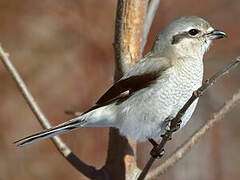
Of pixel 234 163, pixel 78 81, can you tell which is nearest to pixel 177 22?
pixel 78 81

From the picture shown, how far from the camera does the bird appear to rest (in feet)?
7.03

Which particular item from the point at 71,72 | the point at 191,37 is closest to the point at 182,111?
the point at 191,37

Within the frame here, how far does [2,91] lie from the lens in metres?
3.52

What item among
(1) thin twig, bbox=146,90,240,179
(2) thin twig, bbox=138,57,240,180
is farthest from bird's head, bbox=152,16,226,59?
(1) thin twig, bbox=146,90,240,179

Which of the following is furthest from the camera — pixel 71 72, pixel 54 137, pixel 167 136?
pixel 71 72

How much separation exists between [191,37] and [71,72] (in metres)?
1.38

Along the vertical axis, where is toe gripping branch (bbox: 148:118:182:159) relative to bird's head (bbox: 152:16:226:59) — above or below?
below

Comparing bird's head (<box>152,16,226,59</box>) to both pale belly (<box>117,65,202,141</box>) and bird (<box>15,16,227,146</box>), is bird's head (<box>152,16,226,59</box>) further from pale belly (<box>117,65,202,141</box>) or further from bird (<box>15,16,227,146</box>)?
pale belly (<box>117,65,202,141</box>)

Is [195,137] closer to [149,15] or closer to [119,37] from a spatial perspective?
[119,37]

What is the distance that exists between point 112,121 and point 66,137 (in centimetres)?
134

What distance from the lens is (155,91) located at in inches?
85.2

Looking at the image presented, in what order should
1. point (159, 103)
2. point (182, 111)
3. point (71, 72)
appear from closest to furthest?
point (182, 111)
point (159, 103)
point (71, 72)

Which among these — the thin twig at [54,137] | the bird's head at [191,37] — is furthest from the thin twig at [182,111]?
the bird's head at [191,37]

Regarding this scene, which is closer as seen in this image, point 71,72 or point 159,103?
point 159,103
